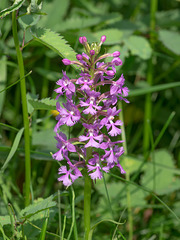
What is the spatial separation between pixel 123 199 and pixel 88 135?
112 centimetres

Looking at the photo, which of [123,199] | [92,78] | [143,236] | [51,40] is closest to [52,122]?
[123,199]

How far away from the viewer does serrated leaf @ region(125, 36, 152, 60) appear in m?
2.52

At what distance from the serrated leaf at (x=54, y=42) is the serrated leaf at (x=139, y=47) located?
96 centimetres

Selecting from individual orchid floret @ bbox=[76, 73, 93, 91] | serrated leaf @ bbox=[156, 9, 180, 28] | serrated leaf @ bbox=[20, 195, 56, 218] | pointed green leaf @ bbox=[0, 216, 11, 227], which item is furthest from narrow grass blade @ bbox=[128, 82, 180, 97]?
pointed green leaf @ bbox=[0, 216, 11, 227]

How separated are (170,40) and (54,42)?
53.4 inches

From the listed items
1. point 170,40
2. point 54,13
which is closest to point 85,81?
point 170,40

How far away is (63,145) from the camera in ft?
4.76

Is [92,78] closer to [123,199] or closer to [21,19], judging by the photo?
[21,19]

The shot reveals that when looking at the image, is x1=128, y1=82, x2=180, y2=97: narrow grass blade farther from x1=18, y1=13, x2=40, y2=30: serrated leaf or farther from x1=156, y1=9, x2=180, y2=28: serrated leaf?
x1=18, y1=13, x2=40, y2=30: serrated leaf

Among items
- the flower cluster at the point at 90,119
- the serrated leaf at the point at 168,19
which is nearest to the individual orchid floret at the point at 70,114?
the flower cluster at the point at 90,119

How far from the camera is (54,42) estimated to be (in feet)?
5.35

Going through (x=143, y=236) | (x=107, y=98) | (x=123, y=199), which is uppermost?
(x=107, y=98)

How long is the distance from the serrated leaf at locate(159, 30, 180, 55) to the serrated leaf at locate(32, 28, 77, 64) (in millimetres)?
1253

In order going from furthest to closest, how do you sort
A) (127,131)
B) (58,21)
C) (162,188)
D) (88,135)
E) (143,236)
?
(127,131), (58,21), (162,188), (143,236), (88,135)
